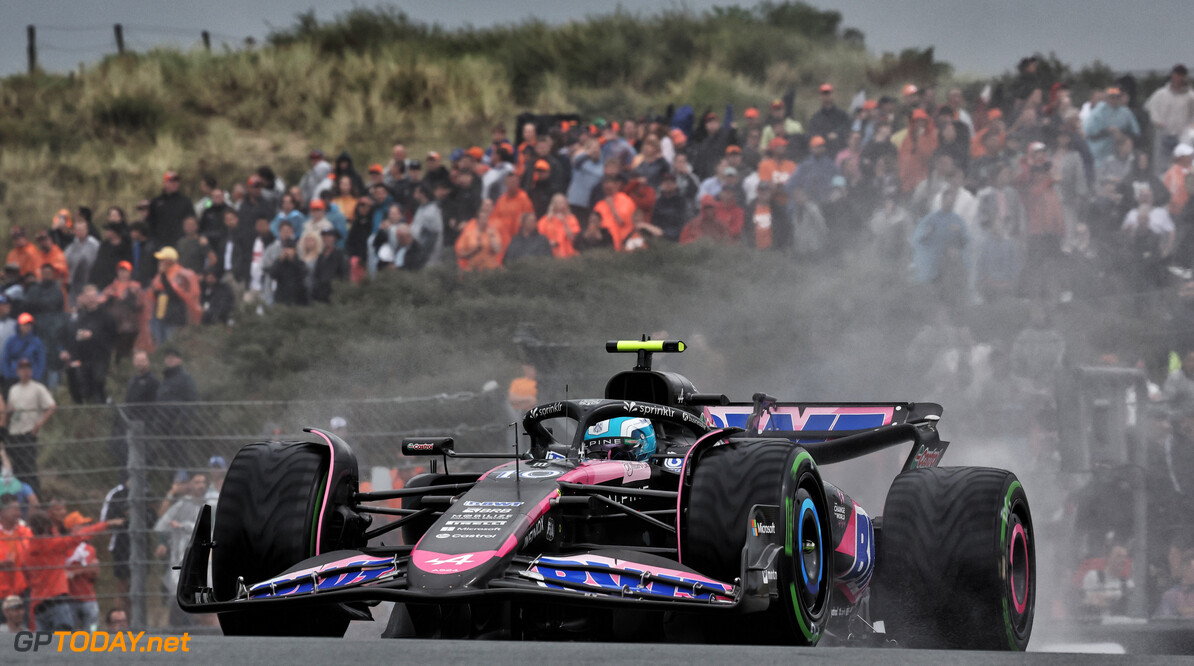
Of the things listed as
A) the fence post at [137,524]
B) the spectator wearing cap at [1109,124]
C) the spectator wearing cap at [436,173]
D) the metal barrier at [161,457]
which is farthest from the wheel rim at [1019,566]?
the spectator wearing cap at [436,173]

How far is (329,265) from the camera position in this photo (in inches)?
783

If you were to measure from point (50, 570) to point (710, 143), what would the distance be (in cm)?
1042

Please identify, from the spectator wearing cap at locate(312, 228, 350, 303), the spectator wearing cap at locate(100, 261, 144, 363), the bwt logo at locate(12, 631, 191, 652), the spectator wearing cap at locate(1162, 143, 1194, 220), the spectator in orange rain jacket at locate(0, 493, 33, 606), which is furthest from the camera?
the spectator wearing cap at locate(312, 228, 350, 303)

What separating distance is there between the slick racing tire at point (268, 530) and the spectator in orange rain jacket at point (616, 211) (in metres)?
12.8

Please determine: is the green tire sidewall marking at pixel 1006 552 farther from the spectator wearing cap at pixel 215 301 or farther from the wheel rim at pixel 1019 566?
→ the spectator wearing cap at pixel 215 301

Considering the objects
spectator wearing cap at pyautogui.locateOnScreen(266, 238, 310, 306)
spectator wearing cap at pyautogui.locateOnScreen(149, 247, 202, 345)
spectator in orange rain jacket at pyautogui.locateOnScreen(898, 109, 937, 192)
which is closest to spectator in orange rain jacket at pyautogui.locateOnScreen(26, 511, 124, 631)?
spectator wearing cap at pyautogui.locateOnScreen(149, 247, 202, 345)

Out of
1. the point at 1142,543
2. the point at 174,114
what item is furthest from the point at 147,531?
the point at 174,114

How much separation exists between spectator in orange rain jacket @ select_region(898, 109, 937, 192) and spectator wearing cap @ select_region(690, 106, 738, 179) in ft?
8.31

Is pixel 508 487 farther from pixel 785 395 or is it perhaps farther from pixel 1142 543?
pixel 785 395

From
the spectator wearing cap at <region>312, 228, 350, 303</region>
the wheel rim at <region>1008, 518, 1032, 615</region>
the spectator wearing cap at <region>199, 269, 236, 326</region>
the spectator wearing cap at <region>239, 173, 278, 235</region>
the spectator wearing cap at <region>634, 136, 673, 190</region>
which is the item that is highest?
the spectator wearing cap at <region>634, 136, 673, 190</region>

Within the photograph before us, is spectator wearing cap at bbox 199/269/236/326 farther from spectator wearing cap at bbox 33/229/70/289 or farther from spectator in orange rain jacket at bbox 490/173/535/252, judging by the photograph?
spectator in orange rain jacket at bbox 490/173/535/252

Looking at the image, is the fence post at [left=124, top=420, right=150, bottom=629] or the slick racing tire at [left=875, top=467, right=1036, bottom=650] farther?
the fence post at [left=124, top=420, right=150, bottom=629]

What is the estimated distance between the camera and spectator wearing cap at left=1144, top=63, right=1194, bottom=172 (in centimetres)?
1648

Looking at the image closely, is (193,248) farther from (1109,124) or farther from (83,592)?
(1109,124)
